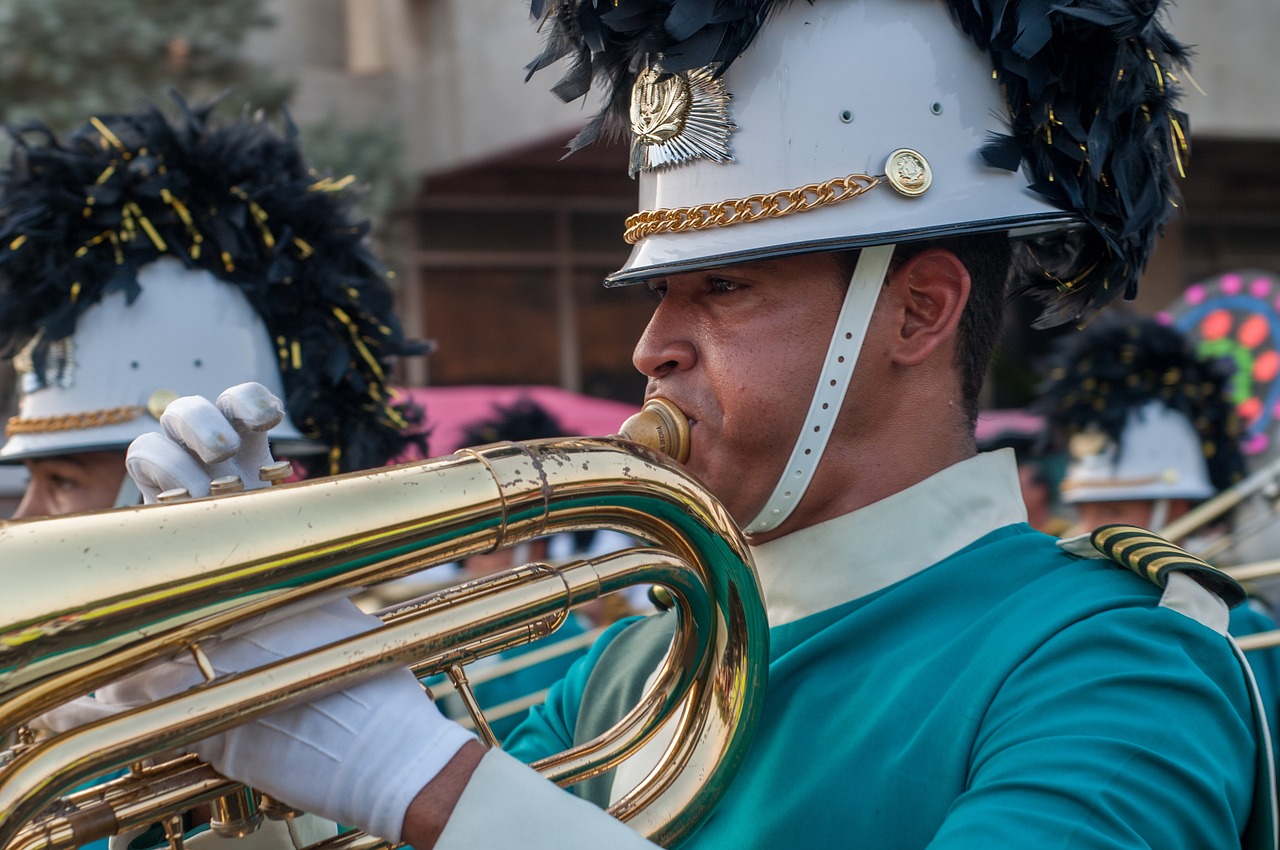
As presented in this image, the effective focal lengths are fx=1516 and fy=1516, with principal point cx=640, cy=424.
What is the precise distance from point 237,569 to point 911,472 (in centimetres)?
99

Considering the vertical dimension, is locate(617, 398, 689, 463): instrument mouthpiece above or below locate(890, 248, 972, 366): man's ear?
below

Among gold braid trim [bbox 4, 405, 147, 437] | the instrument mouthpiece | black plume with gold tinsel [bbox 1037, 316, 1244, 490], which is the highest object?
the instrument mouthpiece

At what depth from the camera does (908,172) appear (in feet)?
6.63

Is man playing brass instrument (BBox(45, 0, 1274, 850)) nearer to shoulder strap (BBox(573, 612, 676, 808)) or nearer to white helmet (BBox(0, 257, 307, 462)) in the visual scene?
shoulder strap (BBox(573, 612, 676, 808))

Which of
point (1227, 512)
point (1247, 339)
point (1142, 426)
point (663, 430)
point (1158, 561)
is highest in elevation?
point (663, 430)

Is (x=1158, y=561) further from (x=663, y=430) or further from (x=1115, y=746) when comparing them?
(x=663, y=430)

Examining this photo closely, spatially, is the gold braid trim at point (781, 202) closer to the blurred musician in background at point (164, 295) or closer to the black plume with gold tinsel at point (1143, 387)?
the blurred musician in background at point (164, 295)

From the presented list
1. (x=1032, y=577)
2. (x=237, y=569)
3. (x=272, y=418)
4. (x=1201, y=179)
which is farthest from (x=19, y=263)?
(x=1201, y=179)

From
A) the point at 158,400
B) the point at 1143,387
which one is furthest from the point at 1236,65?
the point at 158,400

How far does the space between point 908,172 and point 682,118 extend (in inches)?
12.6

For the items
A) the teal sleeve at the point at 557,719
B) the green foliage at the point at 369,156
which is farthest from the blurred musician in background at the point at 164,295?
the green foliage at the point at 369,156

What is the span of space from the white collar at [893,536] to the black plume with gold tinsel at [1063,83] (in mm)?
394

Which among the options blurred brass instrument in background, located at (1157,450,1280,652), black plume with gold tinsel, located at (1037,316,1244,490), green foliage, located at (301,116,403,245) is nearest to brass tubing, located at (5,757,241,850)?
blurred brass instrument in background, located at (1157,450,1280,652)

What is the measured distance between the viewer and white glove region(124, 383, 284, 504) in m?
1.68
